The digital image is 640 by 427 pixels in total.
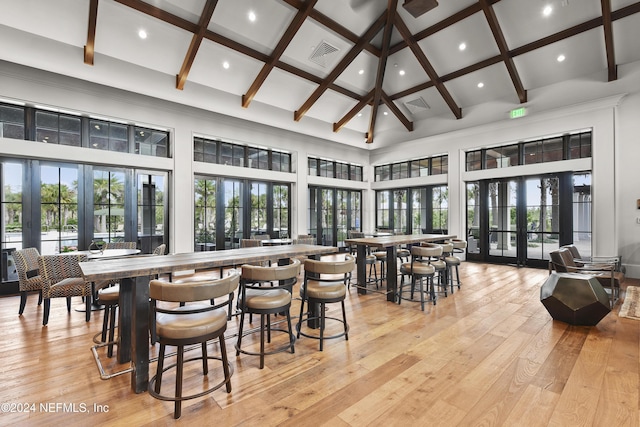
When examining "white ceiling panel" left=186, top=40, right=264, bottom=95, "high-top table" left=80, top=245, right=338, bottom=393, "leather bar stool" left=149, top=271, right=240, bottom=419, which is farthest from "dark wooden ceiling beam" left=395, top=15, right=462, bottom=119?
"leather bar stool" left=149, top=271, right=240, bottom=419

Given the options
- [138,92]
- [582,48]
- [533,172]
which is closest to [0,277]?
[138,92]

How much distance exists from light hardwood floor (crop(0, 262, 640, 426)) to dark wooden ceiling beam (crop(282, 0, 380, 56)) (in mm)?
5373

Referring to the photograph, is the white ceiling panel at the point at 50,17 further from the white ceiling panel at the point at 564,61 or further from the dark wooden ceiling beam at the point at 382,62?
the white ceiling panel at the point at 564,61

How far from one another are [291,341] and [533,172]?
7271 millimetres

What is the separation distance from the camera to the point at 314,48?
21.1 feet

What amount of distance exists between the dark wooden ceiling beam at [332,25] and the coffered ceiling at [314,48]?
0.08 ft

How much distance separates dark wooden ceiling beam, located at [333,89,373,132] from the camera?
838cm

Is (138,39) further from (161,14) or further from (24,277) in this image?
(24,277)

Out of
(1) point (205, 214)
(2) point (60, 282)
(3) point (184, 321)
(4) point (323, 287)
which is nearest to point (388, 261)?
(4) point (323, 287)

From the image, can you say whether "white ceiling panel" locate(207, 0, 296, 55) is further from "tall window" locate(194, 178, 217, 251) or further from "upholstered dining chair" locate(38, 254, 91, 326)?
"upholstered dining chair" locate(38, 254, 91, 326)

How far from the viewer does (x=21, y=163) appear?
4.99 meters

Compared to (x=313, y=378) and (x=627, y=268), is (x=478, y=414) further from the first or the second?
(x=627, y=268)

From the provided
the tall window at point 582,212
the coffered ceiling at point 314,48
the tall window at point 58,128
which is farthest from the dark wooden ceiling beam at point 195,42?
the tall window at point 582,212

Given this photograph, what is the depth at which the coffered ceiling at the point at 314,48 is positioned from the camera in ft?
16.2
